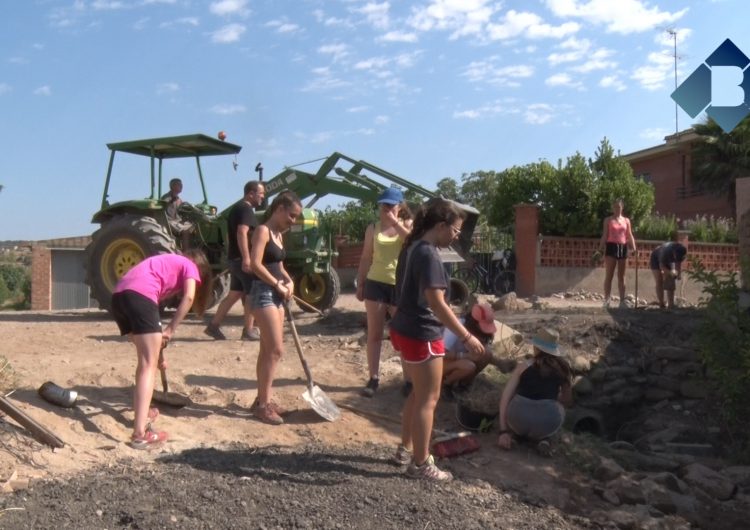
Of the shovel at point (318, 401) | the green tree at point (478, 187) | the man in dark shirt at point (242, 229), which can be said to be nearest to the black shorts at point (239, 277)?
the man in dark shirt at point (242, 229)

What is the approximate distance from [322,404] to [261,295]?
955mm

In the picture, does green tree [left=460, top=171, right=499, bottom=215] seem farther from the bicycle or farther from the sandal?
the sandal

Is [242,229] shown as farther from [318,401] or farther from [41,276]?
[41,276]

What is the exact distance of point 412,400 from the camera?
4730 mm

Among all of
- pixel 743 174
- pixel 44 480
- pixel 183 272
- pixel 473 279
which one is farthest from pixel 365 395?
pixel 743 174

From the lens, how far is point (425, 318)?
4.34 metres

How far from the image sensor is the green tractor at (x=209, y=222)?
404 inches

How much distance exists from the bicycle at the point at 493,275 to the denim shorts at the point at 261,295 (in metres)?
10.9

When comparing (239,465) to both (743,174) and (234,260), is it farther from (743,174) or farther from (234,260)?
(743,174)

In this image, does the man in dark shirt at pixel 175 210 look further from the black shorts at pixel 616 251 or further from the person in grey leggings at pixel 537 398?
the person in grey leggings at pixel 537 398

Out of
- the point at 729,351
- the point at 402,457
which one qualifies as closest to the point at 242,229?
the point at 402,457

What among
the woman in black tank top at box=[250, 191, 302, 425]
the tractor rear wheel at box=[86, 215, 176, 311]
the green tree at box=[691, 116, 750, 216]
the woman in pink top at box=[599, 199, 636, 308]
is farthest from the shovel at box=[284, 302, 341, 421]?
the green tree at box=[691, 116, 750, 216]

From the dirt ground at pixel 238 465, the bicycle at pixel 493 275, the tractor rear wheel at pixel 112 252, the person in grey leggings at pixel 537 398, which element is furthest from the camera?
the bicycle at pixel 493 275

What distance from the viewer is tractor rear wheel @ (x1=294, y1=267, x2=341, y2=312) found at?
11.0 meters
